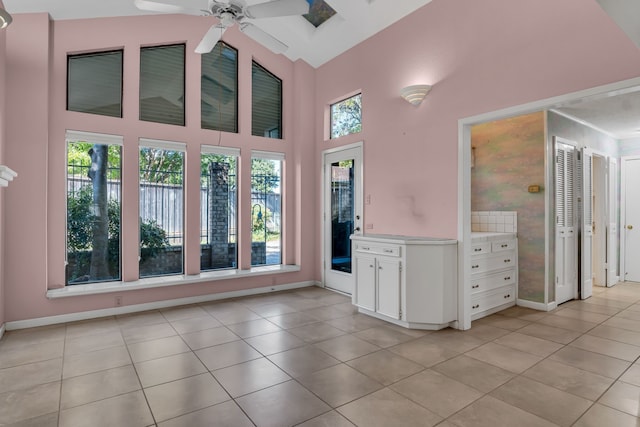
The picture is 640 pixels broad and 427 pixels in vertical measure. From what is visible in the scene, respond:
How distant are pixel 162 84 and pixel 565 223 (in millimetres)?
5782

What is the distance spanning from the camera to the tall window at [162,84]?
470 cm

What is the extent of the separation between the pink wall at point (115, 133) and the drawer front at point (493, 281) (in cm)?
269

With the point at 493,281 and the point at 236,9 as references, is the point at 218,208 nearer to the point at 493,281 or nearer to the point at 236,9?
the point at 236,9

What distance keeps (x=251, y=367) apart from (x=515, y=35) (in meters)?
3.83

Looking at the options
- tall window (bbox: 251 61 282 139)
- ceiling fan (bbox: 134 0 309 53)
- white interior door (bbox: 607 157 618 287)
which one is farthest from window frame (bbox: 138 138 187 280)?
white interior door (bbox: 607 157 618 287)

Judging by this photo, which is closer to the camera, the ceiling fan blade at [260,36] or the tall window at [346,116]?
the ceiling fan blade at [260,36]

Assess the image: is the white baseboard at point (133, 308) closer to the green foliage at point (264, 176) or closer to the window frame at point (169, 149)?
the window frame at point (169, 149)

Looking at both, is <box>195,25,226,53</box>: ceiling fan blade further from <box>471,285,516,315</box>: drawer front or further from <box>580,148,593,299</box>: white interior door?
<box>580,148,593,299</box>: white interior door

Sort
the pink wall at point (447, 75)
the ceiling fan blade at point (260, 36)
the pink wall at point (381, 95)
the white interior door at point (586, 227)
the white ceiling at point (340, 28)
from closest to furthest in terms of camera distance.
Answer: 1. the pink wall at point (447, 75)
2. the pink wall at point (381, 95)
3. the ceiling fan blade at point (260, 36)
4. the white ceiling at point (340, 28)
5. the white interior door at point (586, 227)

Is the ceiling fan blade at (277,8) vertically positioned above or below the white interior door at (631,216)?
above

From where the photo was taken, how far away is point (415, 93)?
161 inches

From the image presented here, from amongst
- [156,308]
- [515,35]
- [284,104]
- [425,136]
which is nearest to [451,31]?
[515,35]

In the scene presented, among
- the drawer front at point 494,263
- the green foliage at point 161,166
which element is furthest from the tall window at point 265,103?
the drawer front at point 494,263

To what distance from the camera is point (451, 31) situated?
3.85 metres
